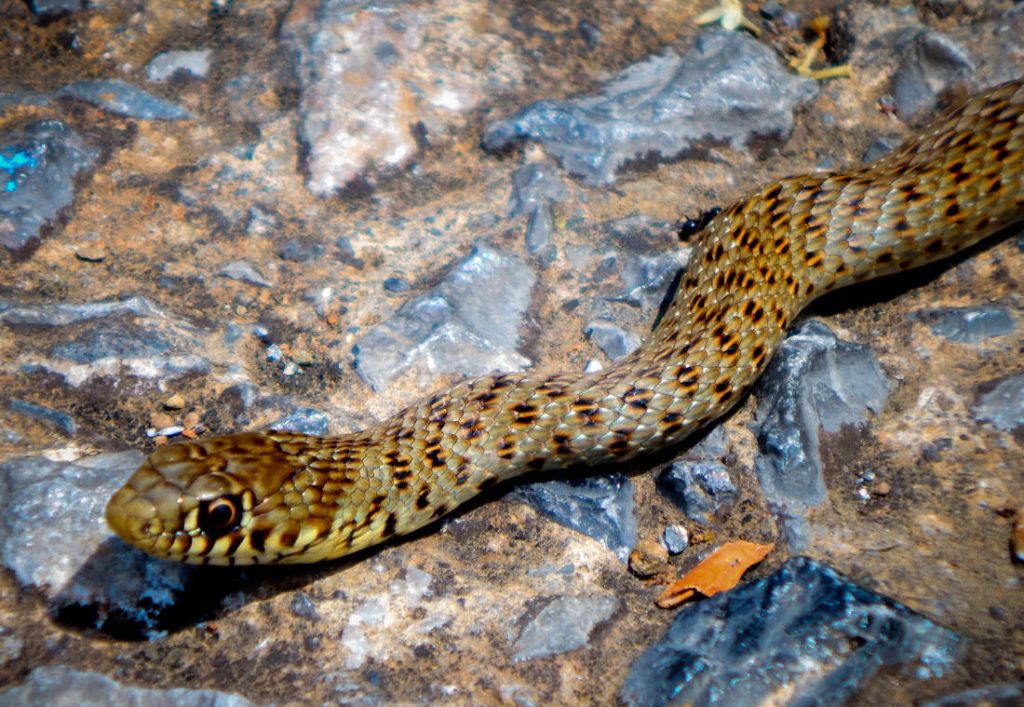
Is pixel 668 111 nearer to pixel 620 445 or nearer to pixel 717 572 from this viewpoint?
pixel 620 445

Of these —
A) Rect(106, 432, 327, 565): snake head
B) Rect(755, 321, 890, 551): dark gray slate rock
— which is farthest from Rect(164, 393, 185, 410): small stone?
Rect(755, 321, 890, 551): dark gray slate rock

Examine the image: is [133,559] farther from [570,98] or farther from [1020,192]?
[1020,192]

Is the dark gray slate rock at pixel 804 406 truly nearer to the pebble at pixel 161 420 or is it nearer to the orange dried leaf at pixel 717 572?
the orange dried leaf at pixel 717 572

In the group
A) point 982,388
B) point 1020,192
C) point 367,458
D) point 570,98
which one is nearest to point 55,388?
point 367,458

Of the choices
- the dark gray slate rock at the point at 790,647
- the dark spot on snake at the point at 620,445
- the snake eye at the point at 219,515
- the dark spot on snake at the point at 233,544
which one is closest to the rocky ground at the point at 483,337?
the dark gray slate rock at the point at 790,647

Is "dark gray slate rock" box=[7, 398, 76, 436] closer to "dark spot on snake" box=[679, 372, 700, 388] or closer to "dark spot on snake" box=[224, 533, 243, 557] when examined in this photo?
"dark spot on snake" box=[224, 533, 243, 557]
